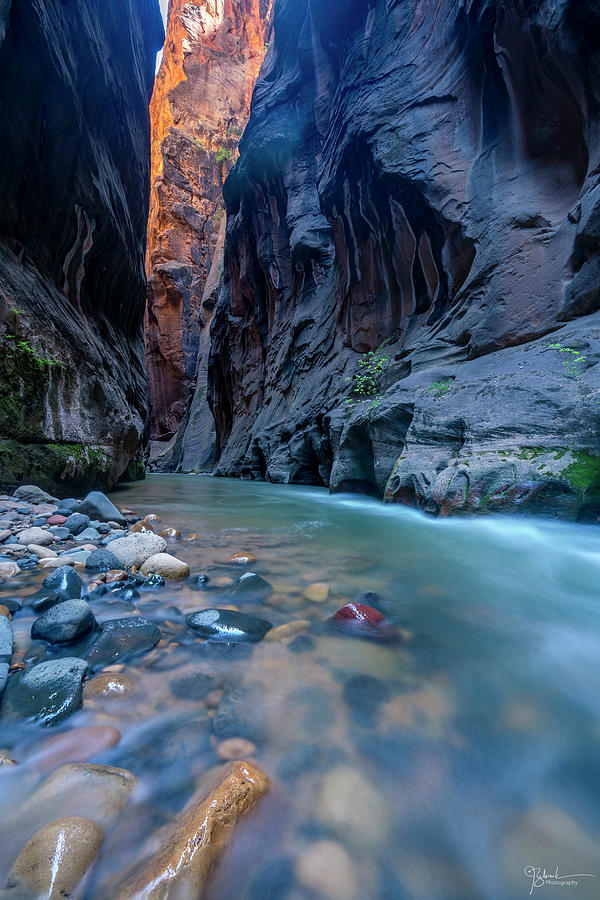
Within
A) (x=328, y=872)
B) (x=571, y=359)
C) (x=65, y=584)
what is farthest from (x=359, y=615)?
(x=571, y=359)

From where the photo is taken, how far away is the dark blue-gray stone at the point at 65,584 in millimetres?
1897

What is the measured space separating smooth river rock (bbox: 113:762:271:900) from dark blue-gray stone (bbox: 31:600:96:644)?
0.97 meters

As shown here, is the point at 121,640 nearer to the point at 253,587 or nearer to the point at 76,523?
the point at 253,587

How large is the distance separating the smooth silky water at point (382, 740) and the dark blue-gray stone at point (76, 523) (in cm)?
120

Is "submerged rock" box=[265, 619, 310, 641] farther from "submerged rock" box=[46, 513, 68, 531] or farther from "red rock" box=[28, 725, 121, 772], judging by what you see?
"submerged rock" box=[46, 513, 68, 531]

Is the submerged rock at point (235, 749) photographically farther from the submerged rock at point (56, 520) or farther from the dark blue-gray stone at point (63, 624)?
the submerged rock at point (56, 520)

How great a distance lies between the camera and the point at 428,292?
933 centimetres

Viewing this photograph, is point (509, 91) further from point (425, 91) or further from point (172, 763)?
point (172, 763)

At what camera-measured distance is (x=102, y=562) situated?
237 centimetres

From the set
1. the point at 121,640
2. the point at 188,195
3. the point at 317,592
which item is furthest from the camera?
the point at 188,195

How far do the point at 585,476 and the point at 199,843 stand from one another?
3.79m

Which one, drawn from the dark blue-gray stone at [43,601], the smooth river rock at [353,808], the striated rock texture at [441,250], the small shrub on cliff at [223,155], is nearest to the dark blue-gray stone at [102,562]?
the dark blue-gray stone at [43,601]

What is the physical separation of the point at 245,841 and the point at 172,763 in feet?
0.95

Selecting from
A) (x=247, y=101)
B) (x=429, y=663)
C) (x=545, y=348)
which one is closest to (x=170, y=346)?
(x=247, y=101)
